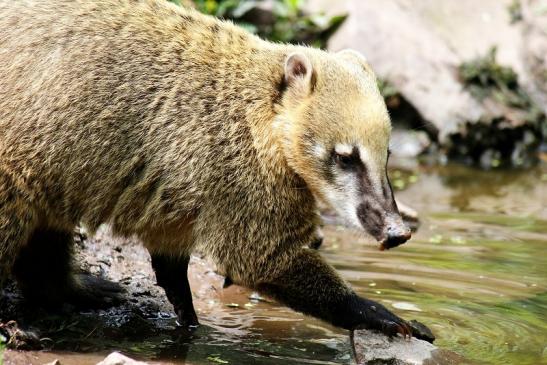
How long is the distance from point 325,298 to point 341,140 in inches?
46.4

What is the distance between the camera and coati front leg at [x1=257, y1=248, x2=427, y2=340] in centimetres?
728

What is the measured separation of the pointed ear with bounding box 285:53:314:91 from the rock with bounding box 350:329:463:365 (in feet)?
6.29

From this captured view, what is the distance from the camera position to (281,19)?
1802 centimetres

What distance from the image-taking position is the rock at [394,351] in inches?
276

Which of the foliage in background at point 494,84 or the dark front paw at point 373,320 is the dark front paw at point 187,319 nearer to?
the dark front paw at point 373,320

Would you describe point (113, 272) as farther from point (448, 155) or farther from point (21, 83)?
point (448, 155)

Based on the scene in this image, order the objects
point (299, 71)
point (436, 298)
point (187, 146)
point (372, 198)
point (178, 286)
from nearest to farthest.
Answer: point (372, 198), point (187, 146), point (299, 71), point (178, 286), point (436, 298)

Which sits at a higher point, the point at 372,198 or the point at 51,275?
the point at 372,198

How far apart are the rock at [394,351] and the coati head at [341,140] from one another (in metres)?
0.68

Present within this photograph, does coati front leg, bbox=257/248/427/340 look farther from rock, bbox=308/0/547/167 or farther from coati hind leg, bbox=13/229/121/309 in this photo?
rock, bbox=308/0/547/167

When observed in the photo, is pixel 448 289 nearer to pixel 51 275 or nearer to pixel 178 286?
pixel 178 286

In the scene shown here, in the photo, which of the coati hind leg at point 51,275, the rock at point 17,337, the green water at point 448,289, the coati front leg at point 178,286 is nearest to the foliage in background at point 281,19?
the green water at point 448,289

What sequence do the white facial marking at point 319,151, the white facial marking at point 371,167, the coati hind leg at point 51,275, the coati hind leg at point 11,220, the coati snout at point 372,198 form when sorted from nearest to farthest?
the coati hind leg at point 11,220 → the coati snout at point 372,198 → the white facial marking at point 371,167 → the white facial marking at point 319,151 → the coati hind leg at point 51,275

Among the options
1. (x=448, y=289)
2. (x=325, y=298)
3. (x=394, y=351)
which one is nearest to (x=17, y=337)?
(x=325, y=298)
